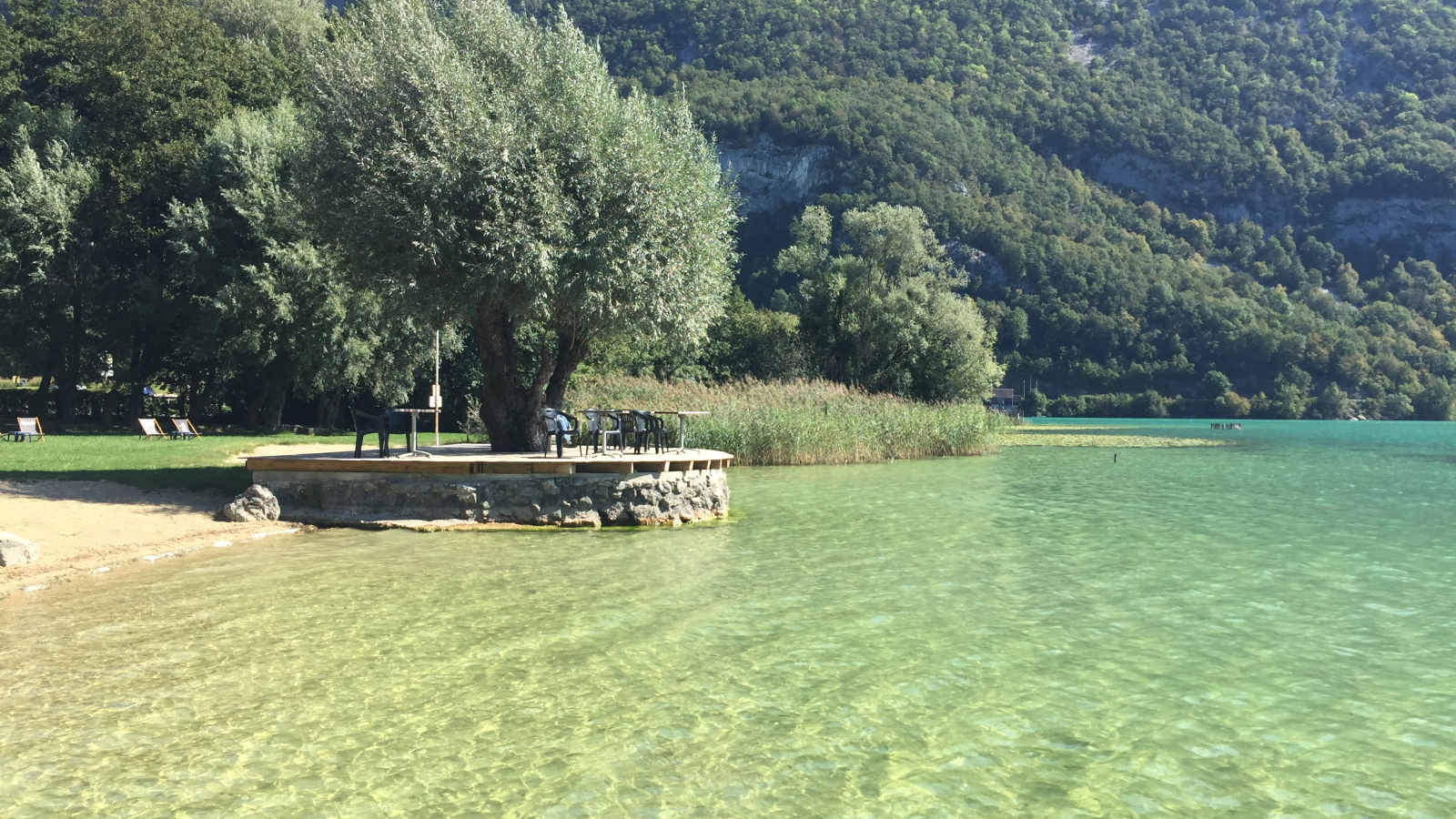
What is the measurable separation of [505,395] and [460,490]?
313 cm

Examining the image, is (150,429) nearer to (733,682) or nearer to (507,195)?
(507,195)

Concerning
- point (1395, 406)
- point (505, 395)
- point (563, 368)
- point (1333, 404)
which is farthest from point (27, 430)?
point (1395, 406)

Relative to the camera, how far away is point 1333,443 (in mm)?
50375

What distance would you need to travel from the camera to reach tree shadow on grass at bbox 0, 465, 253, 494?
15523mm

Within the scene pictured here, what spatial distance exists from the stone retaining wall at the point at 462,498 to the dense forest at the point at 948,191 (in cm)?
838

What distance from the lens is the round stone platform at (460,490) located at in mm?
14141

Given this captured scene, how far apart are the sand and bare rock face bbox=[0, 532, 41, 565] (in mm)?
88

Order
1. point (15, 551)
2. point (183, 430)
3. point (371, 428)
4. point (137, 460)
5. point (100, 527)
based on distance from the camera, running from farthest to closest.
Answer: point (183, 430), point (137, 460), point (371, 428), point (100, 527), point (15, 551)

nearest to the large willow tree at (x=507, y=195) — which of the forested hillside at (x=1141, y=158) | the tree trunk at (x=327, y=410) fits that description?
the tree trunk at (x=327, y=410)

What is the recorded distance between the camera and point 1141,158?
484ft

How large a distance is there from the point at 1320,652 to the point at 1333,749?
2.57 metres

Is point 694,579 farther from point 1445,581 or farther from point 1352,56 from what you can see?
point 1352,56

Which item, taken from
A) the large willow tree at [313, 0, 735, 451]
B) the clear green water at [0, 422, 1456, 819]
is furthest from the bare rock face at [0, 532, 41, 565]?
the large willow tree at [313, 0, 735, 451]

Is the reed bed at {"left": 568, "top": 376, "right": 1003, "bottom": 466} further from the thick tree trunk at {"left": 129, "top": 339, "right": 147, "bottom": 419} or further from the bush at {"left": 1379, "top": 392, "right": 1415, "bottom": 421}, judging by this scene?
the bush at {"left": 1379, "top": 392, "right": 1415, "bottom": 421}
